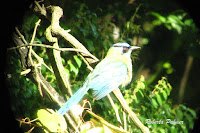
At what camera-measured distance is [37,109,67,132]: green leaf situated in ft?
3.69

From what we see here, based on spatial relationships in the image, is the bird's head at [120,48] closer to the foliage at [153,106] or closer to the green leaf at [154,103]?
the foliage at [153,106]

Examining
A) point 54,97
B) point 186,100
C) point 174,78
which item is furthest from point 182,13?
point 54,97

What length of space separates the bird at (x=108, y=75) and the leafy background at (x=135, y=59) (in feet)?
1.06

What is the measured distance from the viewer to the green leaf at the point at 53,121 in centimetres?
112

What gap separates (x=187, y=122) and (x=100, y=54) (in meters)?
1.24

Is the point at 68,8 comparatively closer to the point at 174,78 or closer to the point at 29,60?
the point at 29,60

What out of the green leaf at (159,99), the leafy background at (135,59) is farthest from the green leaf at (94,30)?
the green leaf at (159,99)

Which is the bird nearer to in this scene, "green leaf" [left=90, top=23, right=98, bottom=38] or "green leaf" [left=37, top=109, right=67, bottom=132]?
"green leaf" [left=37, top=109, right=67, bottom=132]

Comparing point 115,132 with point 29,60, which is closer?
point 115,132

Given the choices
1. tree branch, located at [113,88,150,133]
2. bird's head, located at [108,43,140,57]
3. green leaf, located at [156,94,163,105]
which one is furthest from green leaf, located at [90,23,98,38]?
tree branch, located at [113,88,150,133]

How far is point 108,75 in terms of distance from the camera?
1.69 metres

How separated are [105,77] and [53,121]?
611mm

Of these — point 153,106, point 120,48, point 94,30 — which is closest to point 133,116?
point 120,48

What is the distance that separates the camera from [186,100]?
3.36 m
